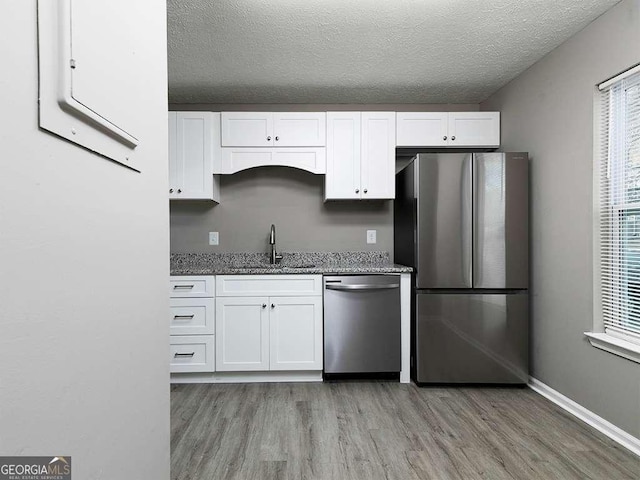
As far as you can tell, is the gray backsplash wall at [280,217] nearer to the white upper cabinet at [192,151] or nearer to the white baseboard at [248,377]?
the white upper cabinet at [192,151]

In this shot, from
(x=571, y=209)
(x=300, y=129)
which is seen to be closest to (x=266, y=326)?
(x=300, y=129)

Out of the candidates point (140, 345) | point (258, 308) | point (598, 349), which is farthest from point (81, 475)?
point (598, 349)

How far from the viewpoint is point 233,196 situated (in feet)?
11.7

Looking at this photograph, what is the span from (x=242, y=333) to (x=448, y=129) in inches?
96.1

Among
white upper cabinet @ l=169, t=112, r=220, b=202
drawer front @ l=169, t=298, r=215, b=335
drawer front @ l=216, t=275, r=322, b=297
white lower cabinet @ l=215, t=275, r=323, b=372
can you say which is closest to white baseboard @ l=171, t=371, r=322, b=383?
white lower cabinet @ l=215, t=275, r=323, b=372

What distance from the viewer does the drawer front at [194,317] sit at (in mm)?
2939

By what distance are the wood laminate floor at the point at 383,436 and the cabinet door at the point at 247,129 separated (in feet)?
6.51

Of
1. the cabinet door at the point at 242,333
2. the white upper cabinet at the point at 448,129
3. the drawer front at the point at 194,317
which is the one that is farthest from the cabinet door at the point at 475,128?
the drawer front at the point at 194,317

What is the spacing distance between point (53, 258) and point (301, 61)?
2.52 m

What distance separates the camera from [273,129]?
3.22m

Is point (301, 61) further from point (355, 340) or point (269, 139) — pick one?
point (355, 340)

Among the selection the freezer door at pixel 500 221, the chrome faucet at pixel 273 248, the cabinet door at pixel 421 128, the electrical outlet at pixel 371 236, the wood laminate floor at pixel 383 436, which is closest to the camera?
the wood laminate floor at pixel 383 436

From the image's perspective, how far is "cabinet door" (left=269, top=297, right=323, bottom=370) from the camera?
2949 mm

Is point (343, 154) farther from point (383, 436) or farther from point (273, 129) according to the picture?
point (383, 436)
